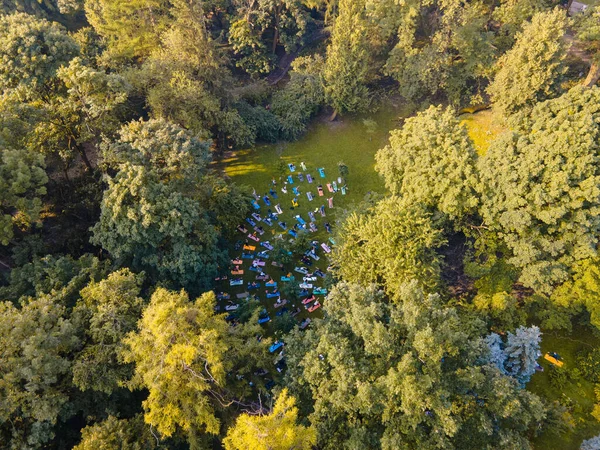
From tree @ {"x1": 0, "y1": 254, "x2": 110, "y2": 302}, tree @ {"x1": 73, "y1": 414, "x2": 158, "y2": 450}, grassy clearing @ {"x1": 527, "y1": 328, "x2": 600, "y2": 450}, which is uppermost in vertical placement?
tree @ {"x1": 0, "y1": 254, "x2": 110, "y2": 302}

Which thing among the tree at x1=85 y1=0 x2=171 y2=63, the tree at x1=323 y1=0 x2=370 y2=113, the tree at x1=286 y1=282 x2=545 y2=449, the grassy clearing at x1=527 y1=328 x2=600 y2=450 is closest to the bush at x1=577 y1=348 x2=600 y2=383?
the grassy clearing at x1=527 y1=328 x2=600 y2=450

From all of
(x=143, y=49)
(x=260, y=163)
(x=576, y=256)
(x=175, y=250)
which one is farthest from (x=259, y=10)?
(x=576, y=256)

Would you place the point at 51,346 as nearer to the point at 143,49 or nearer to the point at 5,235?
the point at 5,235

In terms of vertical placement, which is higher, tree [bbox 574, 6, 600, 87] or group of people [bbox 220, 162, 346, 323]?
tree [bbox 574, 6, 600, 87]

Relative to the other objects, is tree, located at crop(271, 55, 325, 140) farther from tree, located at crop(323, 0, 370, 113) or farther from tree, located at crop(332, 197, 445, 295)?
tree, located at crop(332, 197, 445, 295)

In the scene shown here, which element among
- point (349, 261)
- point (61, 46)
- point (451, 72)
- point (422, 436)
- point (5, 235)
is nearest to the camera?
point (422, 436)
